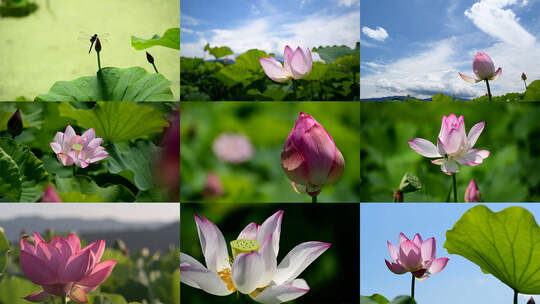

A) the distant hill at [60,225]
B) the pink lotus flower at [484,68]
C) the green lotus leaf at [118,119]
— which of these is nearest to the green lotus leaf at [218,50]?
the green lotus leaf at [118,119]

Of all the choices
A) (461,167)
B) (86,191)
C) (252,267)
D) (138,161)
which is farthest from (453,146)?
(86,191)

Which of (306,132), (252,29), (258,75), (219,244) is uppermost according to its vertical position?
(252,29)

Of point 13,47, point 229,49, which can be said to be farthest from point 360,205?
point 13,47

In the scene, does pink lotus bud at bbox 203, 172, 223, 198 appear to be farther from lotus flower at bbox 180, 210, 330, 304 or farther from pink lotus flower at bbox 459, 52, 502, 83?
pink lotus flower at bbox 459, 52, 502, 83

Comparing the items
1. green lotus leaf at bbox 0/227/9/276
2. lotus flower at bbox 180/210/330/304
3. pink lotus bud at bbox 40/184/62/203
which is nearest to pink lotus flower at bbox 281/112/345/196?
lotus flower at bbox 180/210/330/304

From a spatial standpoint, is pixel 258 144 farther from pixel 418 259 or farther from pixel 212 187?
pixel 418 259

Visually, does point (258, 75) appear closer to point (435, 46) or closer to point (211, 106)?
point (211, 106)

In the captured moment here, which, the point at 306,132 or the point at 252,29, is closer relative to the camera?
the point at 306,132
